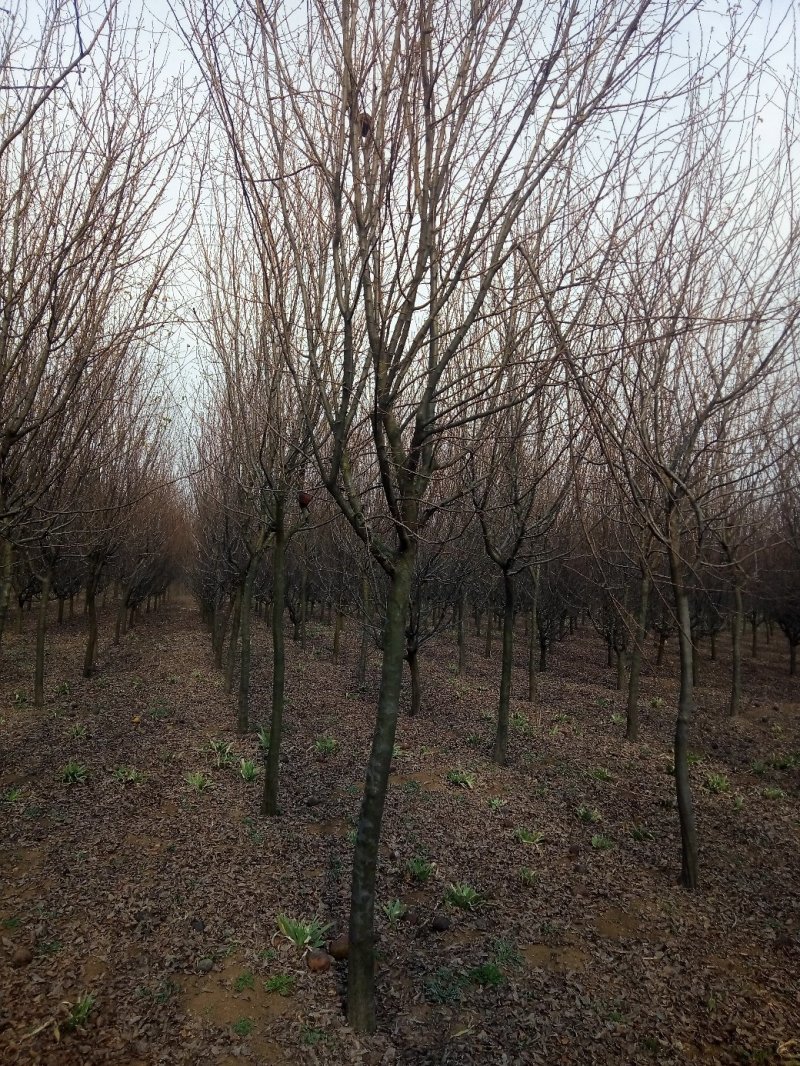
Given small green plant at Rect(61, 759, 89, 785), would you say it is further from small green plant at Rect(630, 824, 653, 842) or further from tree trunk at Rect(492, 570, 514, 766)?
small green plant at Rect(630, 824, 653, 842)

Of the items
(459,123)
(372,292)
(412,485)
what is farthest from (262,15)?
(412,485)

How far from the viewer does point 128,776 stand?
624 cm

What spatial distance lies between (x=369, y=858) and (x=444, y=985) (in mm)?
1109

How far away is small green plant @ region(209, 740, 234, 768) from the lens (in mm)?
6781

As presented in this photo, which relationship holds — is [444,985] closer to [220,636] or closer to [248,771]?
[248,771]

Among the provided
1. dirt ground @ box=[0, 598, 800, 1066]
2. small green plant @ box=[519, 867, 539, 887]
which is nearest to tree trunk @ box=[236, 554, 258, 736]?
dirt ground @ box=[0, 598, 800, 1066]

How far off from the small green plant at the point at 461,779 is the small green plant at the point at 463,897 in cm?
203

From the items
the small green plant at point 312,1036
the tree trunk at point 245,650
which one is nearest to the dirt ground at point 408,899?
the small green plant at point 312,1036

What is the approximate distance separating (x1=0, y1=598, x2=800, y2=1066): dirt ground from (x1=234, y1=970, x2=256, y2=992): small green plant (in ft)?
0.06

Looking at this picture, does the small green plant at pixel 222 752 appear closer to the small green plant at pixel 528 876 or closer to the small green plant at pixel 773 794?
the small green plant at pixel 528 876

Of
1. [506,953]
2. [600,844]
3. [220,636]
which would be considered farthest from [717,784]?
[220,636]

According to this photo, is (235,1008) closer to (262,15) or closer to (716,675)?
(262,15)

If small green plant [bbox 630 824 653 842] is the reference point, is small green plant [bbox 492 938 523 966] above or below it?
below

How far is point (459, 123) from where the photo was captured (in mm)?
2934
